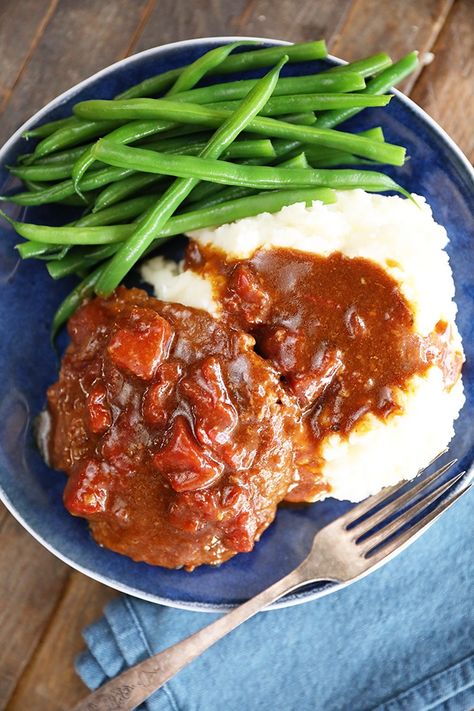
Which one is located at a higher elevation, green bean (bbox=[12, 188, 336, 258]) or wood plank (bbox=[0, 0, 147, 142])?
wood plank (bbox=[0, 0, 147, 142])

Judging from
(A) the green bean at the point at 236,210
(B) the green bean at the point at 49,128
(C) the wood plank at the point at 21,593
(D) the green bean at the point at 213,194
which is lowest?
(C) the wood plank at the point at 21,593

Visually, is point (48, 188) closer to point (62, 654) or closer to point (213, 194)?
point (213, 194)

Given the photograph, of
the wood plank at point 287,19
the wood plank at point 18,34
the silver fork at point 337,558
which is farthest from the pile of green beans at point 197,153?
the silver fork at point 337,558

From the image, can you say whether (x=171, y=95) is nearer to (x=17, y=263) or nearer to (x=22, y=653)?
(x=17, y=263)

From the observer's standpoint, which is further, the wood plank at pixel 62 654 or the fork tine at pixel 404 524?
the wood plank at pixel 62 654

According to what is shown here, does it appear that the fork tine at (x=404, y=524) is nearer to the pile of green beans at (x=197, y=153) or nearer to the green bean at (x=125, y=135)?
the pile of green beans at (x=197, y=153)

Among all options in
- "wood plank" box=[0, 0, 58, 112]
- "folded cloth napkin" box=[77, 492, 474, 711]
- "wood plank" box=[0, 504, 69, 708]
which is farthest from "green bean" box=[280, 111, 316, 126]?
"wood plank" box=[0, 504, 69, 708]

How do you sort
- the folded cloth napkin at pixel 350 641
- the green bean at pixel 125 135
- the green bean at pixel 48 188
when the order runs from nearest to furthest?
the green bean at pixel 125 135
the green bean at pixel 48 188
the folded cloth napkin at pixel 350 641

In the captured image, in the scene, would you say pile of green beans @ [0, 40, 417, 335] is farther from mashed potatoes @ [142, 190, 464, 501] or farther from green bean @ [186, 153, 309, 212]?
mashed potatoes @ [142, 190, 464, 501]

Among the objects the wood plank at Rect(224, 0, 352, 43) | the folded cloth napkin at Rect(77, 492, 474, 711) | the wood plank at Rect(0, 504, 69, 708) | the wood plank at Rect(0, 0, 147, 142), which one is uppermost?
the wood plank at Rect(0, 0, 147, 142)
